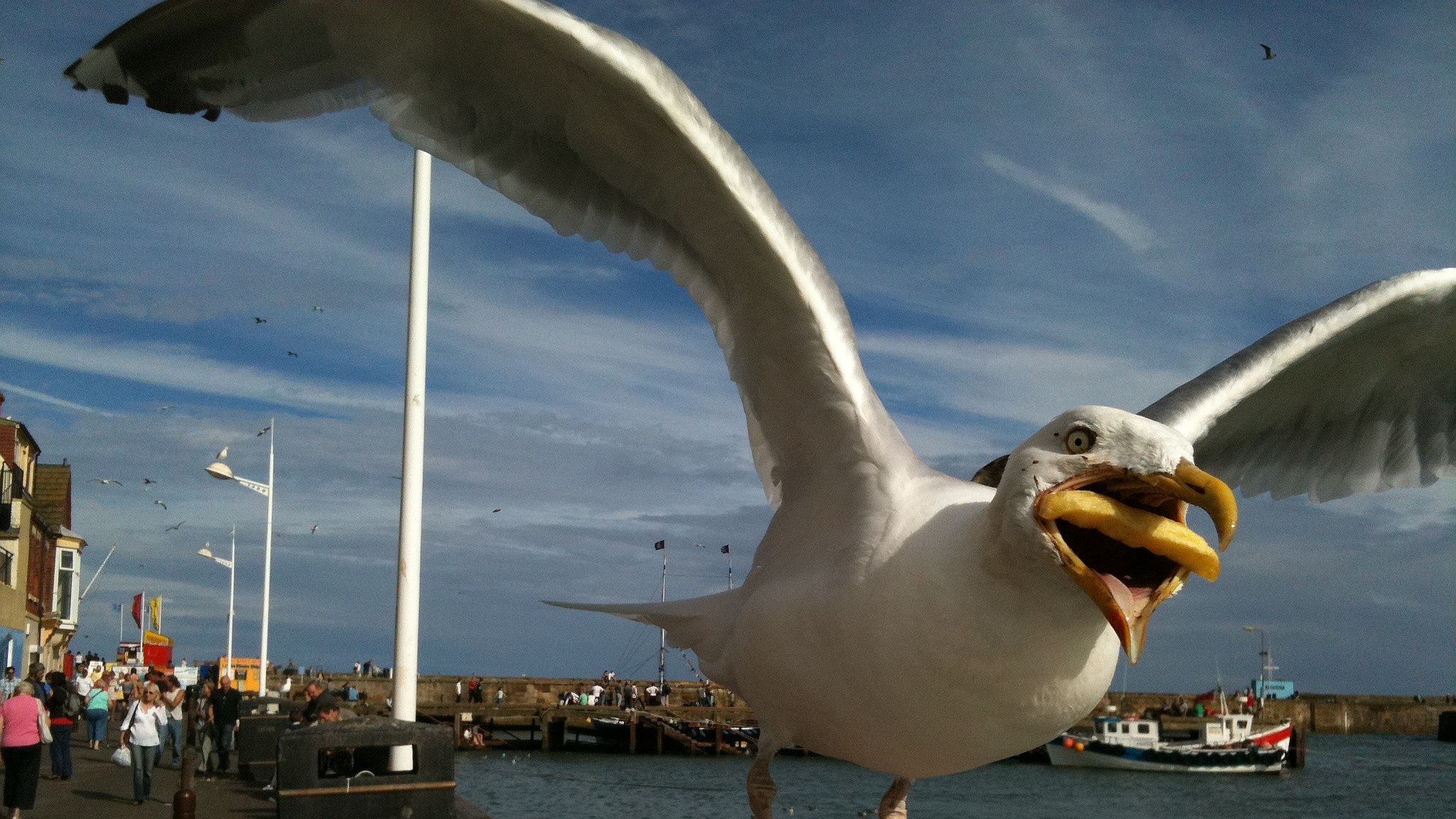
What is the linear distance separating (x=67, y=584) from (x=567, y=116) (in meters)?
52.1

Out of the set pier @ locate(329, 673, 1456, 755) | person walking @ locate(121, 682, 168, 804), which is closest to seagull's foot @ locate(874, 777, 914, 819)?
person walking @ locate(121, 682, 168, 804)

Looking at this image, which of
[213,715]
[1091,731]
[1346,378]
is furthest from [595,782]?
[1346,378]

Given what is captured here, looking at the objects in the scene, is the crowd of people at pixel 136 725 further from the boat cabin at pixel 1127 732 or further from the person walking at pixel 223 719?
the boat cabin at pixel 1127 732

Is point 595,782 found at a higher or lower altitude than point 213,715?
lower

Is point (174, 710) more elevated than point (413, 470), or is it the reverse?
point (413, 470)

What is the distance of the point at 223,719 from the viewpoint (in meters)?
16.6

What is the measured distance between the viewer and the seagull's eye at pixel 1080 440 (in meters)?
3.20

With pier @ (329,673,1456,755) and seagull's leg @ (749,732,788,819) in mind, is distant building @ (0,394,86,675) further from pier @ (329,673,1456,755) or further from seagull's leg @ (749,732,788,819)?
seagull's leg @ (749,732,788,819)

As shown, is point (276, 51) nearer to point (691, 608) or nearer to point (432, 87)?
point (432, 87)

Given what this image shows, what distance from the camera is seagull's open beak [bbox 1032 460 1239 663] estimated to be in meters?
2.98

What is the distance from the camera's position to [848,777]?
3941cm

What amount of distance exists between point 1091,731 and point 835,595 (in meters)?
48.2

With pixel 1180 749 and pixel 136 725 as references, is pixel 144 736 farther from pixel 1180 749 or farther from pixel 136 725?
pixel 1180 749

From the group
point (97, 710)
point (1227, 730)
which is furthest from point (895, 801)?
point (1227, 730)
